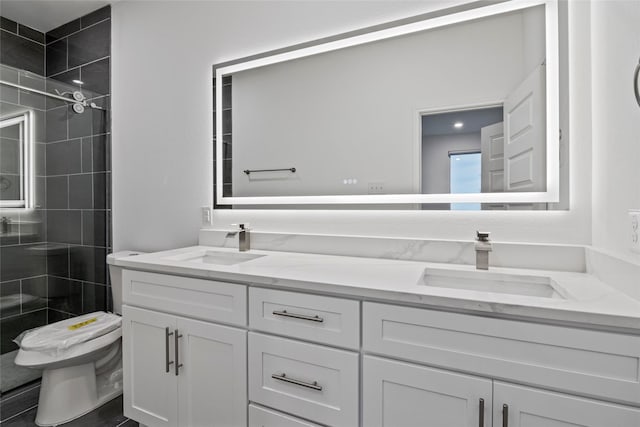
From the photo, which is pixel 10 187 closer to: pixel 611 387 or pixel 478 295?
pixel 478 295

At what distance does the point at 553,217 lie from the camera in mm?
1158

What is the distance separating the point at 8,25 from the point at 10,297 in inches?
75.6

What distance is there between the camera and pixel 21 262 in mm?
2031

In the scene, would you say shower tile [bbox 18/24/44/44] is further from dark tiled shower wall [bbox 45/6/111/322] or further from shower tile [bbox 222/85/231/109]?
shower tile [bbox 222/85/231/109]

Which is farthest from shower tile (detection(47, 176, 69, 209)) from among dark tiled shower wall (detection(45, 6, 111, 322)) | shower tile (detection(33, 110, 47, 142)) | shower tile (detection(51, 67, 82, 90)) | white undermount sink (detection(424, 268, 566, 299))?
white undermount sink (detection(424, 268, 566, 299))

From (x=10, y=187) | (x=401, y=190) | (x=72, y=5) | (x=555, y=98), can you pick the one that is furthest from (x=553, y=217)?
(x=72, y=5)

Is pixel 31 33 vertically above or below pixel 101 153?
above

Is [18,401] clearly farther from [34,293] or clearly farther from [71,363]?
[34,293]

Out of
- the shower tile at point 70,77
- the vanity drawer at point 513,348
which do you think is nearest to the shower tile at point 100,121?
the shower tile at point 70,77

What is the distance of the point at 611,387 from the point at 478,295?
313 millimetres

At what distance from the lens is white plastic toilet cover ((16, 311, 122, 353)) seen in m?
1.43

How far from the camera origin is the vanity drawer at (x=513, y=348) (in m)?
0.68

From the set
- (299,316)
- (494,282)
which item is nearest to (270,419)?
(299,316)

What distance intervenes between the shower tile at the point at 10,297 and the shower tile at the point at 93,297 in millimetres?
350
